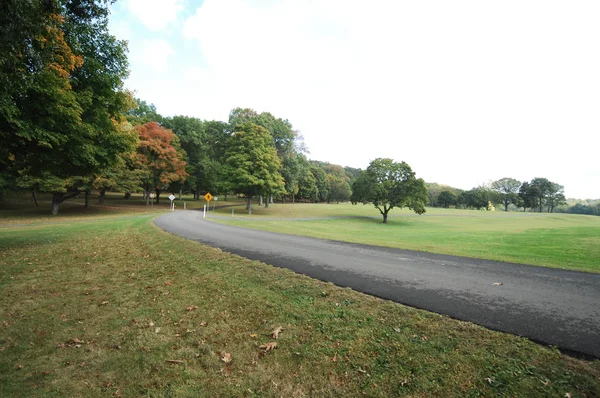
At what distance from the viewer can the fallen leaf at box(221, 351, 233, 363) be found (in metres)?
3.49

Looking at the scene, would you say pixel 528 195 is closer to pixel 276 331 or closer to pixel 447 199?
pixel 447 199

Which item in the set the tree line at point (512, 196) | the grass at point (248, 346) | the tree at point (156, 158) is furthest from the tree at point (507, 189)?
the grass at point (248, 346)

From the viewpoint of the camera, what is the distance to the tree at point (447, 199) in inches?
4028

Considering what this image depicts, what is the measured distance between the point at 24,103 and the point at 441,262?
1410 centimetres

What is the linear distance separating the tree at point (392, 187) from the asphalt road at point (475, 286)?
29.5 m

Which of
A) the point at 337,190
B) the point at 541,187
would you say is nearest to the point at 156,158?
the point at 337,190

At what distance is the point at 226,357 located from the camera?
11.6ft

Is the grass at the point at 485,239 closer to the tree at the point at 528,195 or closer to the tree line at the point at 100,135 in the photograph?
the tree line at the point at 100,135

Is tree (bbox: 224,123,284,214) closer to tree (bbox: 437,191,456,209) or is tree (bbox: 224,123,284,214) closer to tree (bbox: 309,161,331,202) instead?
tree (bbox: 309,161,331,202)

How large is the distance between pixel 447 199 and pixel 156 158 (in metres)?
102

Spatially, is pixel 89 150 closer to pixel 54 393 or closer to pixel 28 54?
pixel 28 54

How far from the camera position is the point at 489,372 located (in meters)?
3.02

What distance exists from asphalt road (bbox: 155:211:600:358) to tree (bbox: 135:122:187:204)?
105 ft

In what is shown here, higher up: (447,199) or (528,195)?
(528,195)
